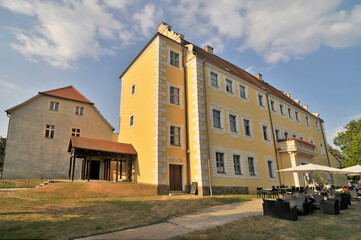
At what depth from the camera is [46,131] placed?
82.8 ft

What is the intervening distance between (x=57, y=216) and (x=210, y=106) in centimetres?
1372

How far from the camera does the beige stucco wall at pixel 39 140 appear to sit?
23.0m

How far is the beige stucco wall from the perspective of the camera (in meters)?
23.0

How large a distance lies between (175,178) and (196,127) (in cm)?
421

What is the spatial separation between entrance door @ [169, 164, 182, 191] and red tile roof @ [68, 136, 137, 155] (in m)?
3.97

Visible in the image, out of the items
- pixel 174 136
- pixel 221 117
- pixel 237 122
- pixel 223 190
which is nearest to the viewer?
pixel 223 190

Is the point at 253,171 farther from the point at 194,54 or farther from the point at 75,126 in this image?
the point at 75,126

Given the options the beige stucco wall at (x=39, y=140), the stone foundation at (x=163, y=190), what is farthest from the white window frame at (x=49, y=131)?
the stone foundation at (x=163, y=190)

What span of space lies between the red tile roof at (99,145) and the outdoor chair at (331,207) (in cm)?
1362

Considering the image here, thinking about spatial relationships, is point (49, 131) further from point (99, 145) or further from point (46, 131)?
point (99, 145)

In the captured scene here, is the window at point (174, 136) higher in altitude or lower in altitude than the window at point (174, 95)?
lower

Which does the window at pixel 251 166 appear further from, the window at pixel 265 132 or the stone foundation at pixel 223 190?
the window at pixel 265 132

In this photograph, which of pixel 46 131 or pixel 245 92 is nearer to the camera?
pixel 245 92

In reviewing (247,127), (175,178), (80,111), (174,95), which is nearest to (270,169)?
(247,127)
